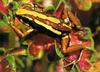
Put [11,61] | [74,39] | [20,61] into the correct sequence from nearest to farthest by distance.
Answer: [11,61], [74,39], [20,61]

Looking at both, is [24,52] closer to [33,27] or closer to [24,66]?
[33,27]

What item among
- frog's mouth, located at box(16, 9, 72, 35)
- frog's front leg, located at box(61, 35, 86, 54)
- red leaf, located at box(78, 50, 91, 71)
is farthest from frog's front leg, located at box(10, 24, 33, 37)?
red leaf, located at box(78, 50, 91, 71)

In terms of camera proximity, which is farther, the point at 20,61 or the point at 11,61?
the point at 20,61

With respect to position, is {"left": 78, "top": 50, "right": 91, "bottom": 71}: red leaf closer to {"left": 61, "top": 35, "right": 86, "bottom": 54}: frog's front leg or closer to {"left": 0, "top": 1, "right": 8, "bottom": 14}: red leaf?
{"left": 61, "top": 35, "right": 86, "bottom": 54}: frog's front leg

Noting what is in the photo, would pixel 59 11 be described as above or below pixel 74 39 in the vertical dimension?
above

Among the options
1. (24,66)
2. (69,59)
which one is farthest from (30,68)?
(69,59)

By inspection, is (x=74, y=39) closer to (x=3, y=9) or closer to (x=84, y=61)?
(x=84, y=61)

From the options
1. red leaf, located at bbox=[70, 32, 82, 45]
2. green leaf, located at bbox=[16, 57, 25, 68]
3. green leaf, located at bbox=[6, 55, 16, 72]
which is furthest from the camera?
green leaf, located at bbox=[16, 57, 25, 68]

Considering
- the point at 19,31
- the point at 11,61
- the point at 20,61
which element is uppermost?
the point at 19,31

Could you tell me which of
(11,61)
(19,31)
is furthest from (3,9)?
(11,61)

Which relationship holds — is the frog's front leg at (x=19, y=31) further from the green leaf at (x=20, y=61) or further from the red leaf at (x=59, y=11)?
the green leaf at (x=20, y=61)

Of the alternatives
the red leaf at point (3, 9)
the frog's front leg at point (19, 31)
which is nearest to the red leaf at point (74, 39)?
the frog's front leg at point (19, 31)
